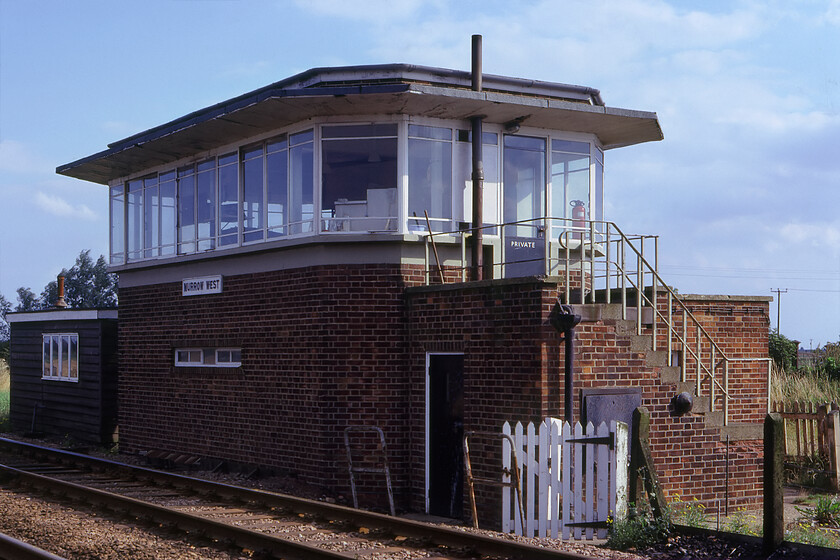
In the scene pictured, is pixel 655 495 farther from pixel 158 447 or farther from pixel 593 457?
pixel 158 447

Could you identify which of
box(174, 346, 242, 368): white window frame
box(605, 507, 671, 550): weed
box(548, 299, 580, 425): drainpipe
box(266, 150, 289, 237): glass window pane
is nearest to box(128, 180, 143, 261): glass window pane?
box(174, 346, 242, 368): white window frame

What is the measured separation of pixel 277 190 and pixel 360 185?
1733mm

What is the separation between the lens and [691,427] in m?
12.8

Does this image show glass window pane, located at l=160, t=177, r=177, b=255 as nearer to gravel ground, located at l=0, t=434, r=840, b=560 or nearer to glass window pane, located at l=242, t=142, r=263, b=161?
glass window pane, located at l=242, t=142, r=263, b=161

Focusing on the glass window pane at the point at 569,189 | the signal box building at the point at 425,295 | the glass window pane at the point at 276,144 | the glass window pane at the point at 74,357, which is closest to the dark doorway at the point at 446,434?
the signal box building at the point at 425,295

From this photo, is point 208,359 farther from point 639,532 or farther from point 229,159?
point 639,532

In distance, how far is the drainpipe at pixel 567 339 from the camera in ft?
38.1

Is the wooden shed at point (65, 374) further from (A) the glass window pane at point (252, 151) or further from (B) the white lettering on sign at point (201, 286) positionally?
(A) the glass window pane at point (252, 151)

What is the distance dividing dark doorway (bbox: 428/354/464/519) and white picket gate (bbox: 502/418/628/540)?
2430 millimetres

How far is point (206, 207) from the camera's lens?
17625 mm

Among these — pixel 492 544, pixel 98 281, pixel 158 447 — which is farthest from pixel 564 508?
pixel 98 281

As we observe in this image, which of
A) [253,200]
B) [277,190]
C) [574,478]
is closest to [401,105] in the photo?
[277,190]

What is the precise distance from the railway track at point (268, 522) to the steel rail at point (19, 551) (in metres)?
1.95

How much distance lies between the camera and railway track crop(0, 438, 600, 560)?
9.04 metres
